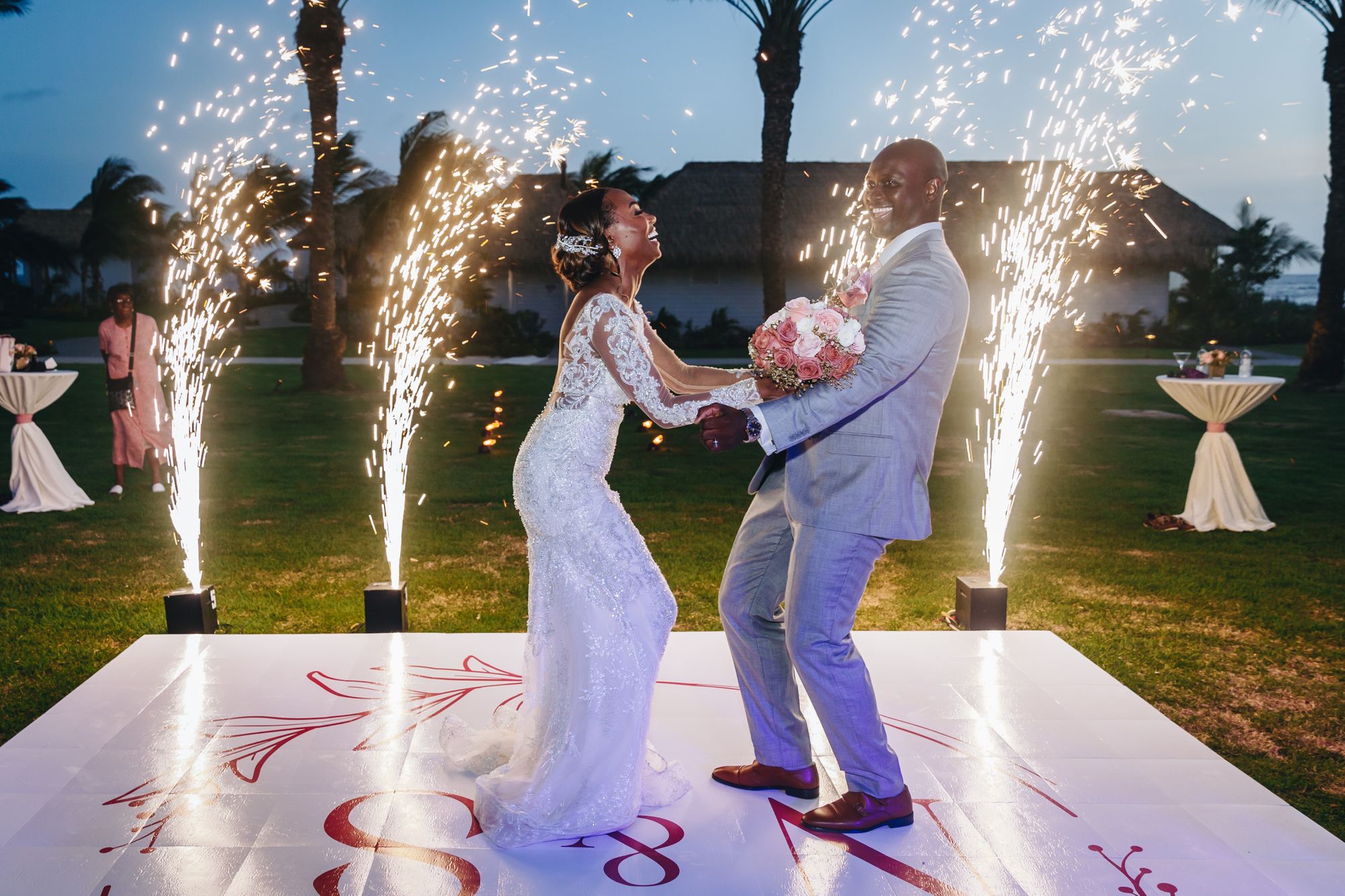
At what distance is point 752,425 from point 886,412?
1.44 ft

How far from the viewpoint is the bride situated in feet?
10.8

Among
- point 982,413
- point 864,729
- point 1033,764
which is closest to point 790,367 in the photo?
point 864,729

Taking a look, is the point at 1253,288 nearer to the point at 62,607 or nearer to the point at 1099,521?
the point at 1099,521

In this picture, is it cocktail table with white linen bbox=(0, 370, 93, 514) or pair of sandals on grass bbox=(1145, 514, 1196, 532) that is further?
cocktail table with white linen bbox=(0, 370, 93, 514)

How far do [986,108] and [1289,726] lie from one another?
371 centimetres

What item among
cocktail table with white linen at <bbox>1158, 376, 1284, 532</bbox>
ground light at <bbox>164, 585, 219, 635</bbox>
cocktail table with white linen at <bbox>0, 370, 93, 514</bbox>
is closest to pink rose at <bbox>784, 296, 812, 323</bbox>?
ground light at <bbox>164, 585, 219, 635</bbox>

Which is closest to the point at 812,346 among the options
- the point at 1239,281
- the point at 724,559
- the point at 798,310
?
the point at 798,310

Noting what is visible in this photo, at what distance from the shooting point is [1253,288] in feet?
108

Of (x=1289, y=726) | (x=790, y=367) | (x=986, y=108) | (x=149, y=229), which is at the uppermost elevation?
(x=149, y=229)

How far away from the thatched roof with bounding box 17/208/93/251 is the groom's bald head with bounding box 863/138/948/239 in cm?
4763

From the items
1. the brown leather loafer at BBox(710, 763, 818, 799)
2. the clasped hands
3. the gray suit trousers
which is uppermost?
the clasped hands

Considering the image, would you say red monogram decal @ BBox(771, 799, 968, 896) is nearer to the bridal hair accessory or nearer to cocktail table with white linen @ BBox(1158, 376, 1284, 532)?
the bridal hair accessory

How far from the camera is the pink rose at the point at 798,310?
122 inches

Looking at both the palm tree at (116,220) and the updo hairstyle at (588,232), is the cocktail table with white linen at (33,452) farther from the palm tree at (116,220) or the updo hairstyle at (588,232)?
the palm tree at (116,220)
